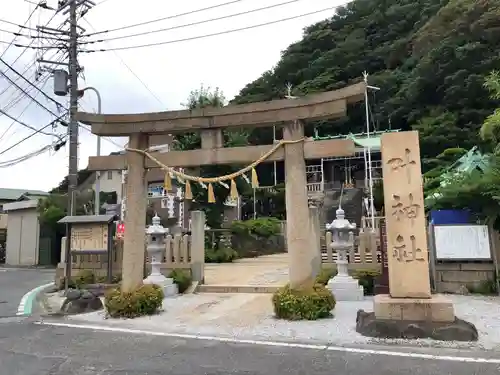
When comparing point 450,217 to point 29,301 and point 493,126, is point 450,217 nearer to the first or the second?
point 493,126

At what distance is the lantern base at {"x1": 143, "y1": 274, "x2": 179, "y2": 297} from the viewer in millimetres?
11484

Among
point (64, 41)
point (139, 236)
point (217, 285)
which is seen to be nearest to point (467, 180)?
point (217, 285)

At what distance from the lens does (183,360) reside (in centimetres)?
571

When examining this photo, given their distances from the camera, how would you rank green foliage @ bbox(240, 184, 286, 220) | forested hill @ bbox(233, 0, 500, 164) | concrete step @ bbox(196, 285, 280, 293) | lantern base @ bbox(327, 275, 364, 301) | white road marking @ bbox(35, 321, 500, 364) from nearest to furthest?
white road marking @ bbox(35, 321, 500, 364) < lantern base @ bbox(327, 275, 364, 301) < concrete step @ bbox(196, 285, 280, 293) < forested hill @ bbox(233, 0, 500, 164) < green foliage @ bbox(240, 184, 286, 220)

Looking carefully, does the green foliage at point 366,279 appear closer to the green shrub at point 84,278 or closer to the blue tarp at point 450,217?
the blue tarp at point 450,217

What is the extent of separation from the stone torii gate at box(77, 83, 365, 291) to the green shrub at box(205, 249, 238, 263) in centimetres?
1092

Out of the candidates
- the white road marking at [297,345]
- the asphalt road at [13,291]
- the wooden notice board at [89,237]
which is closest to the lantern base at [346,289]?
the white road marking at [297,345]

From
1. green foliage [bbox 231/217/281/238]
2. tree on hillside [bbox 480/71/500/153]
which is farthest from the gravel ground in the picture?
green foliage [bbox 231/217/281/238]

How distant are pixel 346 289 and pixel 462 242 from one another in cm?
305

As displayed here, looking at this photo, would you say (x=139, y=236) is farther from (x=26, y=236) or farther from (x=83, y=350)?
(x=26, y=236)

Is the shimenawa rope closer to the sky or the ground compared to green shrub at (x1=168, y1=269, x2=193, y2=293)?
closer to the sky

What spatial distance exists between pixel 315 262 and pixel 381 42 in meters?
43.1

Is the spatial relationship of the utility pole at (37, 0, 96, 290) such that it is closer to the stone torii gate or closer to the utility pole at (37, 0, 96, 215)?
the utility pole at (37, 0, 96, 215)

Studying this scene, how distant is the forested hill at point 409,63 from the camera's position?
1272 inches
